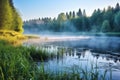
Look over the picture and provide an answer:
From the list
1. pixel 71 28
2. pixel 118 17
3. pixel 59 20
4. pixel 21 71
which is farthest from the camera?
pixel 59 20

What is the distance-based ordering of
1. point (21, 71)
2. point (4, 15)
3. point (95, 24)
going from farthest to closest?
1. point (95, 24)
2. point (4, 15)
3. point (21, 71)

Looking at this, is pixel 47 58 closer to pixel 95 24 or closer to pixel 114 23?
pixel 114 23

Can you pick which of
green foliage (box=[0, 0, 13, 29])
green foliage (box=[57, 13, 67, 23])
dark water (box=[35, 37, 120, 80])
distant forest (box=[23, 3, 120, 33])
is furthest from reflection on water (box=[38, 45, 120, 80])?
green foliage (box=[57, 13, 67, 23])

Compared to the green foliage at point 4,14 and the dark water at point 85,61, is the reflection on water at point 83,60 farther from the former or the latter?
the green foliage at point 4,14

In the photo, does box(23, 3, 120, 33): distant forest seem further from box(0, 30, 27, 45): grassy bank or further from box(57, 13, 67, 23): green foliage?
box(0, 30, 27, 45): grassy bank

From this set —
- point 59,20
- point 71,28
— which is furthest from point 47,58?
point 59,20

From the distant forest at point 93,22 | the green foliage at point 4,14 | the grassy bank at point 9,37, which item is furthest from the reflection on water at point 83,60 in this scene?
the distant forest at point 93,22

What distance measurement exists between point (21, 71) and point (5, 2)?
139 ft

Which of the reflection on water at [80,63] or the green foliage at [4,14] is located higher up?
the green foliage at [4,14]

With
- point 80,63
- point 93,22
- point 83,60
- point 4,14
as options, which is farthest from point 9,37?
point 93,22

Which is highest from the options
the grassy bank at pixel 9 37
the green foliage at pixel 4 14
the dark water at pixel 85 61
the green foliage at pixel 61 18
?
the green foliage at pixel 61 18

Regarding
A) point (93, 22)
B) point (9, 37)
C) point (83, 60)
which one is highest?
point (93, 22)

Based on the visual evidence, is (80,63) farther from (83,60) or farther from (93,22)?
(93,22)

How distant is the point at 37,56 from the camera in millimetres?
16031
